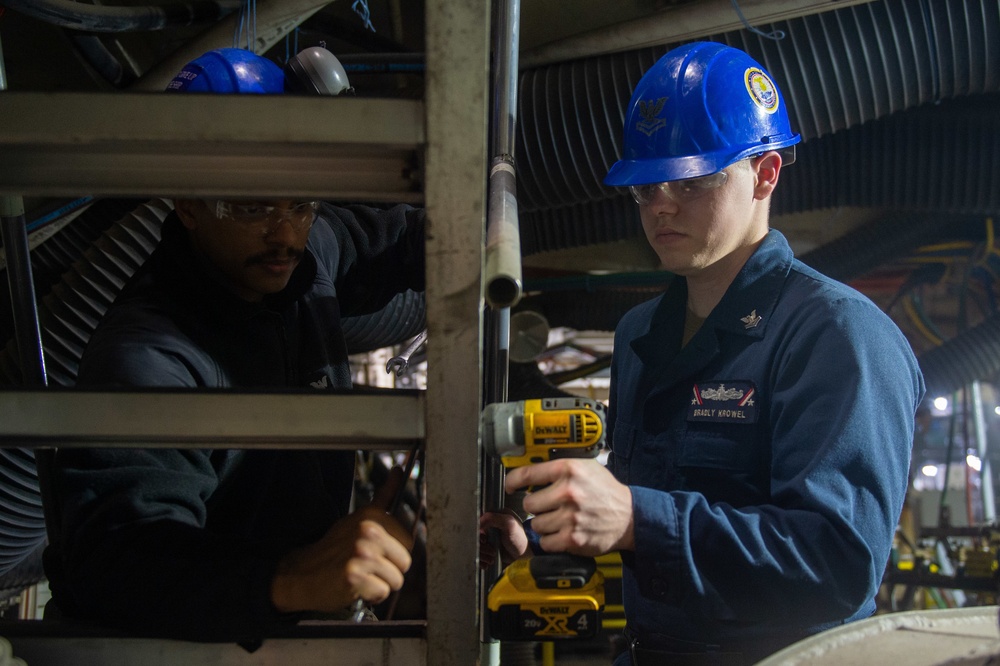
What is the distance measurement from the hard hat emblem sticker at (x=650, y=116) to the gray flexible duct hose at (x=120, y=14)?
1108mm

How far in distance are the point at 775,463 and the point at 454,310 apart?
72 cm

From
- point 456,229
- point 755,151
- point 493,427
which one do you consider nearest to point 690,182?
point 755,151

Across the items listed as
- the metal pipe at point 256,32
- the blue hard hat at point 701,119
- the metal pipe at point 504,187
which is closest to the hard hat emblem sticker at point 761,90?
the blue hard hat at point 701,119

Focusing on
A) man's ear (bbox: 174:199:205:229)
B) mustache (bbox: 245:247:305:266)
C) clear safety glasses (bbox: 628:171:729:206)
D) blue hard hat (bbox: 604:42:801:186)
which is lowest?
mustache (bbox: 245:247:305:266)

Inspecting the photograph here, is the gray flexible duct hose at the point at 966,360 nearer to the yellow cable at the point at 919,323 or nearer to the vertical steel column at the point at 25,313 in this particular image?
the yellow cable at the point at 919,323

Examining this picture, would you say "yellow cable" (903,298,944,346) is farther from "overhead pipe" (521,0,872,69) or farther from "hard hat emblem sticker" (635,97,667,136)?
"hard hat emblem sticker" (635,97,667,136)

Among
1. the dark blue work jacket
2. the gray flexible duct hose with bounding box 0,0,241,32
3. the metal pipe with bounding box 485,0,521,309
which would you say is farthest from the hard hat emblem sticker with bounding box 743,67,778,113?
the gray flexible duct hose with bounding box 0,0,241,32

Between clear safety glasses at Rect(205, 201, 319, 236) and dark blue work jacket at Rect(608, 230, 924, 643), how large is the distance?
0.76 metres

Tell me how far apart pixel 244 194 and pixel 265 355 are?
0.59m

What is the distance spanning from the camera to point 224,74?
153 cm

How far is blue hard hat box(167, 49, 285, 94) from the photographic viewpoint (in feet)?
4.98

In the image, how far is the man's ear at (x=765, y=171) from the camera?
1.61 metres

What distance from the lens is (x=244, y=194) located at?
959mm

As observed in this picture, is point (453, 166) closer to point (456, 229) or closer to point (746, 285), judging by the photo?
point (456, 229)
